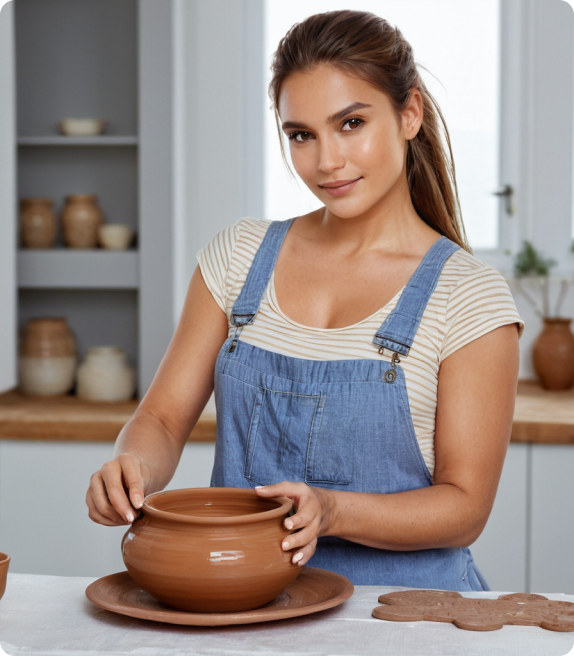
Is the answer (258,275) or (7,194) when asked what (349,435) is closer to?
(258,275)

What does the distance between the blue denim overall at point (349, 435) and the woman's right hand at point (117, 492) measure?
293 millimetres

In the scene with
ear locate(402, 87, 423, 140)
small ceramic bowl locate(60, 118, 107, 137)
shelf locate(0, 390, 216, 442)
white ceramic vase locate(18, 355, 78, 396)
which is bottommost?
shelf locate(0, 390, 216, 442)

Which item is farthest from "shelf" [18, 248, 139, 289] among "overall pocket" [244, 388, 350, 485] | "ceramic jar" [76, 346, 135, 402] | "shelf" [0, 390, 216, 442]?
"overall pocket" [244, 388, 350, 485]

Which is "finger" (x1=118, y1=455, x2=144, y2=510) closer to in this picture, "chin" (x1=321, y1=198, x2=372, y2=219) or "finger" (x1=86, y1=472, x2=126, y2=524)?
"finger" (x1=86, y1=472, x2=126, y2=524)

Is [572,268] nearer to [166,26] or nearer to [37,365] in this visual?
[166,26]

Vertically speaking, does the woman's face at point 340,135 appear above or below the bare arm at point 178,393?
above

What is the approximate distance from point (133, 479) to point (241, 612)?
22 cm

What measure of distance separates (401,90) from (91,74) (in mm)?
1820

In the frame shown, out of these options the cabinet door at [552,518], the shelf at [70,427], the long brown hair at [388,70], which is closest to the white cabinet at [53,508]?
the shelf at [70,427]

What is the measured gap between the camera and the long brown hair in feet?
4.31

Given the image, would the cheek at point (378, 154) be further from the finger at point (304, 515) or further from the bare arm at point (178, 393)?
the finger at point (304, 515)

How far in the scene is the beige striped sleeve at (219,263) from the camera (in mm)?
1458

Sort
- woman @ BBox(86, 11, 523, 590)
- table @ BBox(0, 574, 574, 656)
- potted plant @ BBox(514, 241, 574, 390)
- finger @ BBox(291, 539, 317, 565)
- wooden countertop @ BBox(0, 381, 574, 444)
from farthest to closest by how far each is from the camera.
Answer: potted plant @ BBox(514, 241, 574, 390), wooden countertop @ BBox(0, 381, 574, 444), woman @ BBox(86, 11, 523, 590), finger @ BBox(291, 539, 317, 565), table @ BBox(0, 574, 574, 656)

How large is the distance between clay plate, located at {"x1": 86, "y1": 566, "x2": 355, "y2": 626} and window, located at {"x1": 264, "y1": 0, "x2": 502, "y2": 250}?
2.14 metres
